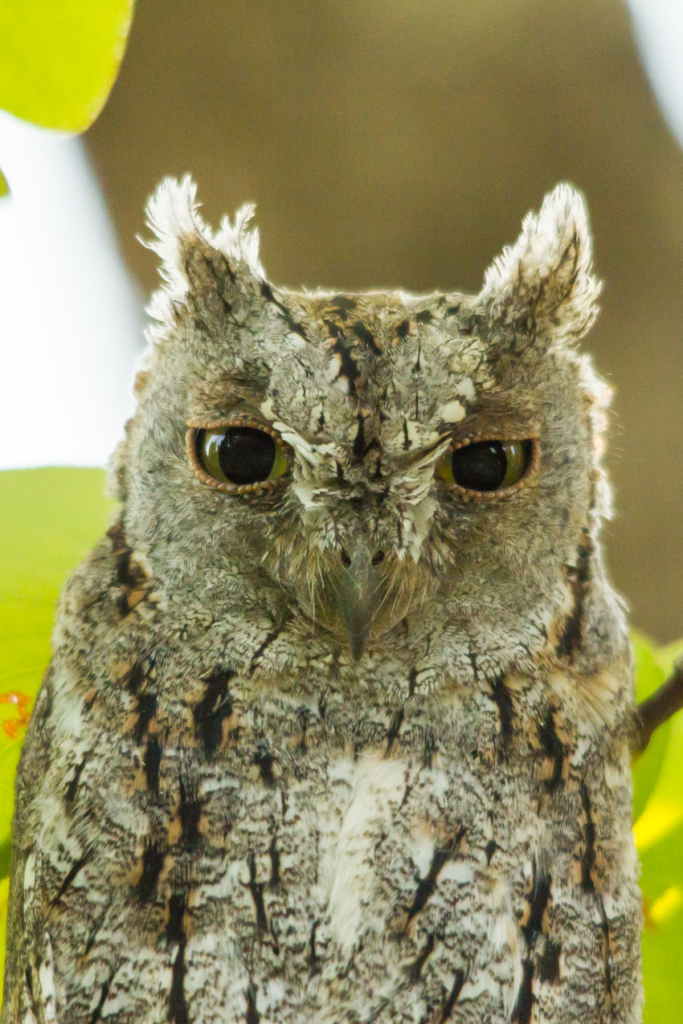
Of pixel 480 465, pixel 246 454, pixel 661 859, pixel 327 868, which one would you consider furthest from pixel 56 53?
pixel 661 859

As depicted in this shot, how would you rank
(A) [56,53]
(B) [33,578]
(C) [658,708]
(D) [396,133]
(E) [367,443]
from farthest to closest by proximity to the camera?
(D) [396,133] → (B) [33,578] → (C) [658,708] → (E) [367,443] → (A) [56,53]

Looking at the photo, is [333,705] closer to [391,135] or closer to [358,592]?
[358,592]

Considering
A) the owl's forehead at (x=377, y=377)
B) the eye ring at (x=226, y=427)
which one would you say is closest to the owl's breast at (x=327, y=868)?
the eye ring at (x=226, y=427)

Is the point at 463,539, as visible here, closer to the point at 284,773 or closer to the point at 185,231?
the point at 284,773

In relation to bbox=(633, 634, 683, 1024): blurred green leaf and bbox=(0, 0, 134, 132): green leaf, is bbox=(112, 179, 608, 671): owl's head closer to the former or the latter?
→ bbox=(633, 634, 683, 1024): blurred green leaf

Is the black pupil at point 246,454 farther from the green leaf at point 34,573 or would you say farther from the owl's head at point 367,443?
the green leaf at point 34,573

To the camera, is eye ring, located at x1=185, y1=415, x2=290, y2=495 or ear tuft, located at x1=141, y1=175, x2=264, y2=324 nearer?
eye ring, located at x1=185, y1=415, x2=290, y2=495

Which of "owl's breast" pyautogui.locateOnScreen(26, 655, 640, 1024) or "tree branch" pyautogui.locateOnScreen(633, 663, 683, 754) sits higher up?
"tree branch" pyautogui.locateOnScreen(633, 663, 683, 754)

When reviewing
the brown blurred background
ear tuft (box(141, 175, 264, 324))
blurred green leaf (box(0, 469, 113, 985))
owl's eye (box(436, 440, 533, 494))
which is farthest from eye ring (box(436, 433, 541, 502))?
the brown blurred background
